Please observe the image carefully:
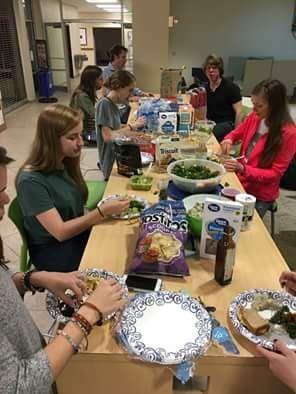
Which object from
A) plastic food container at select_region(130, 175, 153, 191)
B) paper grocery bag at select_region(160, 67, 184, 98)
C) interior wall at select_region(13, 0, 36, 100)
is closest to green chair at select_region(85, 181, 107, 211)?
plastic food container at select_region(130, 175, 153, 191)

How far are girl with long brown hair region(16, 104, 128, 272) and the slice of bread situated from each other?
74 centimetres

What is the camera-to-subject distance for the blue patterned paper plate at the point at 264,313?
925 mm

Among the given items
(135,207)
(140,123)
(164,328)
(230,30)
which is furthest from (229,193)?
(230,30)

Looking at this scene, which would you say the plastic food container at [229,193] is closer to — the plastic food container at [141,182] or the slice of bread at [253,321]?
the plastic food container at [141,182]

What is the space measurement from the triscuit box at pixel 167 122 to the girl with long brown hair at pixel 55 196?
1.01 m

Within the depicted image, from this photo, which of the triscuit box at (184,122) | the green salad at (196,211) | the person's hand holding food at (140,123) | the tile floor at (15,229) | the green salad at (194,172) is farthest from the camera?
the person's hand holding food at (140,123)

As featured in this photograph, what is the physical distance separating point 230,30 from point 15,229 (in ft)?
24.2

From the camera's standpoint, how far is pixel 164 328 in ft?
3.21

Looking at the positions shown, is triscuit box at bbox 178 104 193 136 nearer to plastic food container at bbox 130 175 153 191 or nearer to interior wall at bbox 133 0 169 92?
plastic food container at bbox 130 175 153 191

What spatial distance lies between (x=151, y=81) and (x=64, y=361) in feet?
17.1

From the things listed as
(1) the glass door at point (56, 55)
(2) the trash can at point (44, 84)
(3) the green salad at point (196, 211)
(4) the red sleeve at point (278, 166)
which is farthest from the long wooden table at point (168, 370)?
(1) the glass door at point (56, 55)

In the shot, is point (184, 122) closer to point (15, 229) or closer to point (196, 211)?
point (196, 211)

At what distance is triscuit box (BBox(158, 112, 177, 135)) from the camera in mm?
2463

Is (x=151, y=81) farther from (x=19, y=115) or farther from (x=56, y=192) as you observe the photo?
(x=56, y=192)
